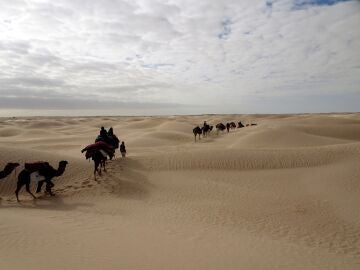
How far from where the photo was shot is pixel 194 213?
10828mm

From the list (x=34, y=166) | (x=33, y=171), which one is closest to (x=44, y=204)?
(x=33, y=171)

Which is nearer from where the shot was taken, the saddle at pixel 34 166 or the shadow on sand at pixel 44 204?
the shadow on sand at pixel 44 204

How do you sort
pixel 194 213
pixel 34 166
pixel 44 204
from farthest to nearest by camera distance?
pixel 34 166, pixel 44 204, pixel 194 213

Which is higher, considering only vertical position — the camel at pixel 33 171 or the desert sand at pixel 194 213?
the camel at pixel 33 171

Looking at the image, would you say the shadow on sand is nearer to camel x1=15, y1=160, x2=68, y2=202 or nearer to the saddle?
camel x1=15, y1=160, x2=68, y2=202

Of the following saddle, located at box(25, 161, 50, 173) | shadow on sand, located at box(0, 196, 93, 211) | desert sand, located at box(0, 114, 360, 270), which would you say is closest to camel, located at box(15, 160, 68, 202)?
saddle, located at box(25, 161, 50, 173)

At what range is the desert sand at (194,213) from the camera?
7.11 m

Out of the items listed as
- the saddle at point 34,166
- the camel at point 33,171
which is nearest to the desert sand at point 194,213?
the camel at point 33,171

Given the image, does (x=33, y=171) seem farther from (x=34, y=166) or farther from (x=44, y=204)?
(x=44, y=204)

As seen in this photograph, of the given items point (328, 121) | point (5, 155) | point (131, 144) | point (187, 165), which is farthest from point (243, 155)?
point (328, 121)

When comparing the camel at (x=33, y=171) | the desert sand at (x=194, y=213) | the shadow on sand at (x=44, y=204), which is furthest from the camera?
the camel at (x=33, y=171)

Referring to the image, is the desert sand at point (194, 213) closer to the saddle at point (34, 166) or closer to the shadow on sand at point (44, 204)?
the shadow on sand at point (44, 204)

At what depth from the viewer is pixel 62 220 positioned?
9.23 meters

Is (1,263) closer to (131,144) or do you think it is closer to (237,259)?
(237,259)
